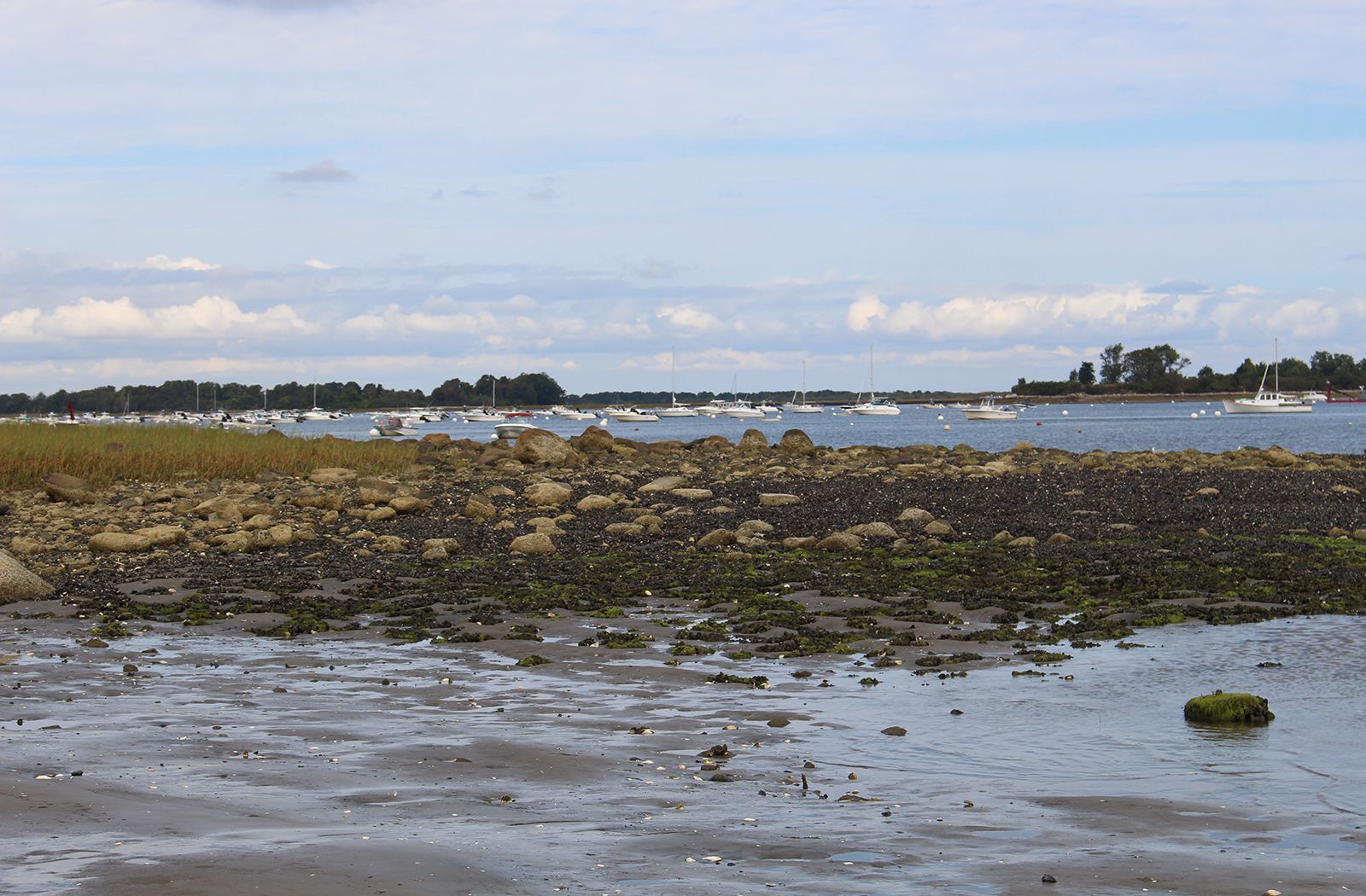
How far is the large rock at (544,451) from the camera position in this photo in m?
40.3

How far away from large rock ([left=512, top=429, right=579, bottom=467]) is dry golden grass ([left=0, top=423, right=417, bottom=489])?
3413mm

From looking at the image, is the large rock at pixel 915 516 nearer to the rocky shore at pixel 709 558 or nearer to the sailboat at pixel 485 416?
the rocky shore at pixel 709 558

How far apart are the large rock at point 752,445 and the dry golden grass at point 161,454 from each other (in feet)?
43.7

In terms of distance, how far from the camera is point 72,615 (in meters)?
16.3

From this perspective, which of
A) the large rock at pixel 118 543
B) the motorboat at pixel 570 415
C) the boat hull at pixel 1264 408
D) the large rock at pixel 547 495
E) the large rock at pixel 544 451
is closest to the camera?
the large rock at pixel 118 543

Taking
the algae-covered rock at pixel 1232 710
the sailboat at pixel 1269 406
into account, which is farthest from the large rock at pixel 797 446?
the sailboat at pixel 1269 406

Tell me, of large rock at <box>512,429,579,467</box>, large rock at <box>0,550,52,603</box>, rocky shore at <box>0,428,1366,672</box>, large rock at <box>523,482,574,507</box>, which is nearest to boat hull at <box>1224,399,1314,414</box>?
rocky shore at <box>0,428,1366,672</box>

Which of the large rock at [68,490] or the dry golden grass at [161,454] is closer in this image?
the large rock at [68,490]

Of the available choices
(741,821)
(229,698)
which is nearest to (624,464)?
(229,698)

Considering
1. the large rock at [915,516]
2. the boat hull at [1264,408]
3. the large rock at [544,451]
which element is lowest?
the large rock at [915,516]

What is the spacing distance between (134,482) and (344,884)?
28.7m

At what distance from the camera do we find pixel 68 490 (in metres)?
28.6

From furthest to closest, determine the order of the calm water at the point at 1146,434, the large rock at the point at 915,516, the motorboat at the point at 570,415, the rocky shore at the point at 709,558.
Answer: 1. the motorboat at the point at 570,415
2. the calm water at the point at 1146,434
3. the large rock at the point at 915,516
4. the rocky shore at the point at 709,558

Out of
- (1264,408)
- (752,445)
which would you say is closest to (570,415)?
(1264,408)
